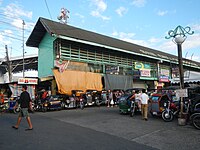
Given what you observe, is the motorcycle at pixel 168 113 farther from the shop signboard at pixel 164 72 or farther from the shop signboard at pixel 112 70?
the shop signboard at pixel 164 72

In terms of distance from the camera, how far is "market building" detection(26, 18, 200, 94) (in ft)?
57.7

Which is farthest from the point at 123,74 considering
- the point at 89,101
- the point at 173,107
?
Result: the point at 173,107

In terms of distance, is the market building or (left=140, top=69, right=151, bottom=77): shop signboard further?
(left=140, top=69, right=151, bottom=77): shop signboard

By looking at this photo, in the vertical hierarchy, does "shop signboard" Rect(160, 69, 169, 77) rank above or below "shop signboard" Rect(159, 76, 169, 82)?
above

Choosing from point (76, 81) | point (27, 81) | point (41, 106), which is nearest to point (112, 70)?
point (76, 81)

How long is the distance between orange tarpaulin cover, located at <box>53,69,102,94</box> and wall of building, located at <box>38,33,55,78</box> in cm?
210

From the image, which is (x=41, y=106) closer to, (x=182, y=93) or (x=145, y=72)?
(x=182, y=93)

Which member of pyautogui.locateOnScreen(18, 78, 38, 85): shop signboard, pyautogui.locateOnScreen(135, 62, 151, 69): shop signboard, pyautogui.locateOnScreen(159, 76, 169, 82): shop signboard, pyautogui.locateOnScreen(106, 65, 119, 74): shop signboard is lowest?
pyautogui.locateOnScreen(18, 78, 38, 85): shop signboard

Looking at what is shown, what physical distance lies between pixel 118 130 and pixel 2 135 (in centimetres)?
455

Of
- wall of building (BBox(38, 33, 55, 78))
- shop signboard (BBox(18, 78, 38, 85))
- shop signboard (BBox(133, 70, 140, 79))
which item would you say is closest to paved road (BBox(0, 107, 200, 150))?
shop signboard (BBox(18, 78, 38, 85))

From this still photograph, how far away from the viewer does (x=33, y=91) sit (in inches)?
690

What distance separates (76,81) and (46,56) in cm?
466

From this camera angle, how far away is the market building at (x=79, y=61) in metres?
17.6

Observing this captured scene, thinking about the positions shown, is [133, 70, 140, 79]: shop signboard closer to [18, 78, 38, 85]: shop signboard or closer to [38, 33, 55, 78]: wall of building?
[38, 33, 55, 78]: wall of building
